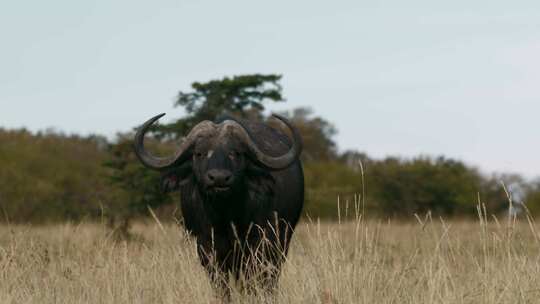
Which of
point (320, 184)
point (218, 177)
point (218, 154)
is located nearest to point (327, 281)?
point (218, 177)

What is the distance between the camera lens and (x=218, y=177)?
6.59 m

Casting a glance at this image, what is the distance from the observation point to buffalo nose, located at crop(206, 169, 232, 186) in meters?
6.59

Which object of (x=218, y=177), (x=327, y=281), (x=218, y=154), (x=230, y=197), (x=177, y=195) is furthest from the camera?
(x=177, y=195)

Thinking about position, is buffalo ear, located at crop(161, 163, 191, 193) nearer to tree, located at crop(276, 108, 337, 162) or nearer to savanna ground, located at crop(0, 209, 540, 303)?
savanna ground, located at crop(0, 209, 540, 303)

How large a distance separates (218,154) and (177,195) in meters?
17.5

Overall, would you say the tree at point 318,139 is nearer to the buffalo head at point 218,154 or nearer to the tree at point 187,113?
the tree at point 187,113

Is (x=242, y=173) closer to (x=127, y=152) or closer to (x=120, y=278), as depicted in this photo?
(x=120, y=278)

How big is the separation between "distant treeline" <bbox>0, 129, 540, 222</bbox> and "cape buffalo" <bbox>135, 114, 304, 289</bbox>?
20.6 meters

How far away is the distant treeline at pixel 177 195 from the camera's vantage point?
25984 mm

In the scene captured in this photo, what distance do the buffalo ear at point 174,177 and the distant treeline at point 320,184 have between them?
811 inches

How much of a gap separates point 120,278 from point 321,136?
53399mm

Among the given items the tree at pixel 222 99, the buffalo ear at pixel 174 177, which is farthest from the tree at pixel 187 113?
the buffalo ear at pixel 174 177

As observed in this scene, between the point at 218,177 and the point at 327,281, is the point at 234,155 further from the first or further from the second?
the point at 327,281

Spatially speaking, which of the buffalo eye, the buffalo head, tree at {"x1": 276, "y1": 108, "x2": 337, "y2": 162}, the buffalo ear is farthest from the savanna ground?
tree at {"x1": 276, "y1": 108, "x2": 337, "y2": 162}
